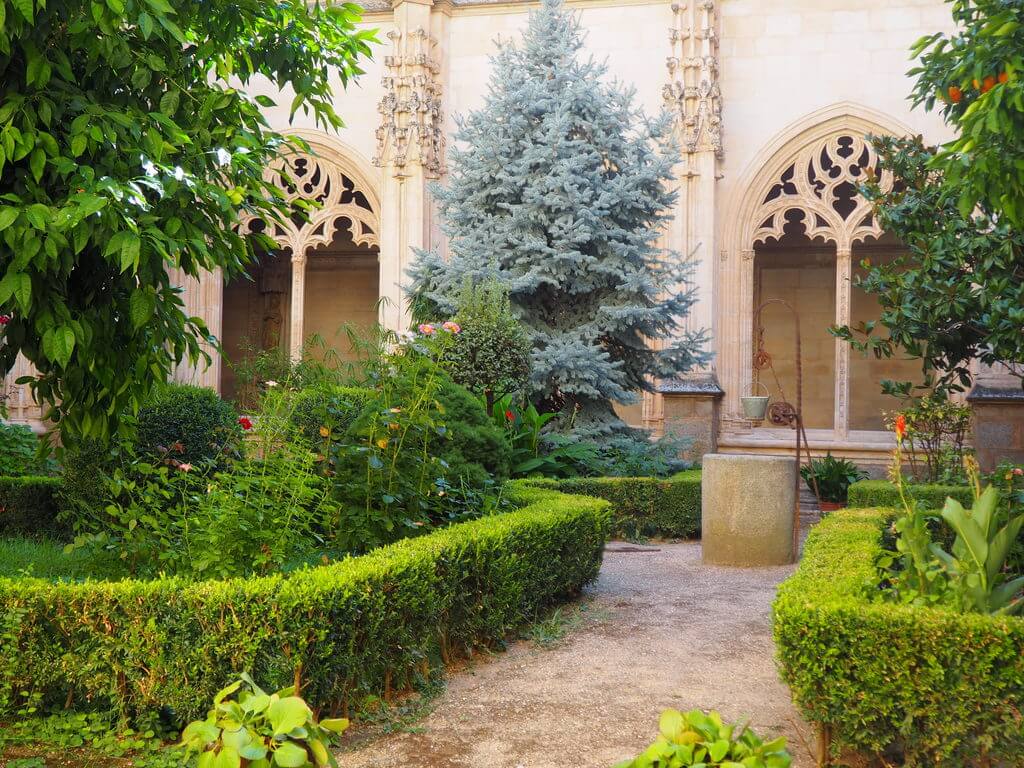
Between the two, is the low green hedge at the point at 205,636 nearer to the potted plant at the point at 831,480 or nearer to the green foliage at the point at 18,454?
the green foliage at the point at 18,454

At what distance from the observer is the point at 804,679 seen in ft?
11.3

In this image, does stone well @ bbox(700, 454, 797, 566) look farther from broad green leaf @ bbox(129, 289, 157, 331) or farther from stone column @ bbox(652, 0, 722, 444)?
stone column @ bbox(652, 0, 722, 444)

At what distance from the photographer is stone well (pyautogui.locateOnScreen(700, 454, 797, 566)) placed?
7.77m

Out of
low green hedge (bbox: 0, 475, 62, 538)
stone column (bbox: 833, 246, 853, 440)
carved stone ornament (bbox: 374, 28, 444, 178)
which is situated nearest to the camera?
low green hedge (bbox: 0, 475, 62, 538)

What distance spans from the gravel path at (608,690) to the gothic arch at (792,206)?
23.4 ft

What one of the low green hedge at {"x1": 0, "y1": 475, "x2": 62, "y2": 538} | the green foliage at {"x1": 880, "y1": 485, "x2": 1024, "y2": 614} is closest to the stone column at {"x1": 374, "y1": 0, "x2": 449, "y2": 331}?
the low green hedge at {"x1": 0, "y1": 475, "x2": 62, "y2": 538}

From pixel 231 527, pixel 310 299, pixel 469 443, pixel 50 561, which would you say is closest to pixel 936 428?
pixel 469 443

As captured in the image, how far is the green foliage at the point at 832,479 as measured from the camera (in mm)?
10992

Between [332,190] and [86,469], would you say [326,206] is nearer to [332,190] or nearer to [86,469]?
[332,190]

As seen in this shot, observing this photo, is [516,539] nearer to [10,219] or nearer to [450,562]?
[450,562]

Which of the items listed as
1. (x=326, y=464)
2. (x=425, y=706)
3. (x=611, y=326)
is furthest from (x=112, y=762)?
(x=611, y=326)

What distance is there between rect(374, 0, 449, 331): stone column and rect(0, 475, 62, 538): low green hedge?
640cm

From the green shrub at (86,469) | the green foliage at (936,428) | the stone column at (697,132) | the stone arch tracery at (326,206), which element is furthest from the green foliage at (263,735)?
the stone arch tracery at (326,206)

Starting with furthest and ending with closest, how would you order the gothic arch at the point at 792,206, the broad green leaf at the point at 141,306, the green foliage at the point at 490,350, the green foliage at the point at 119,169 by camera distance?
the gothic arch at the point at 792,206 < the green foliage at the point at 490,350 < the broad green leaf at the point at 141,306 < the green foliage at the point at 119,169
